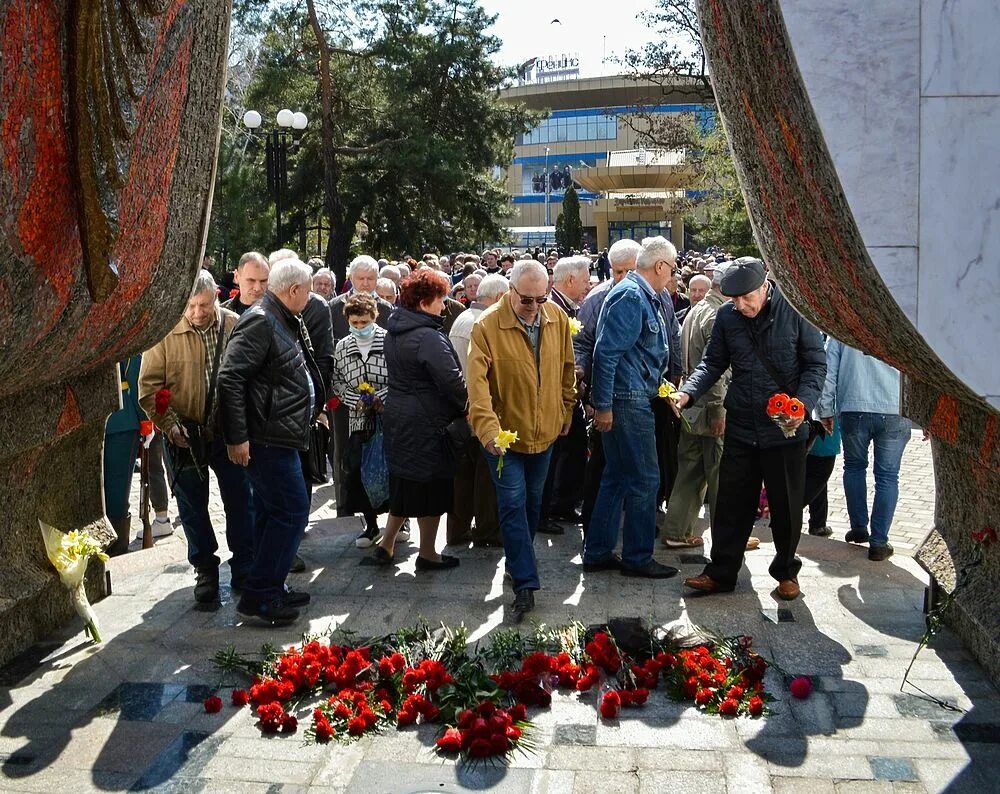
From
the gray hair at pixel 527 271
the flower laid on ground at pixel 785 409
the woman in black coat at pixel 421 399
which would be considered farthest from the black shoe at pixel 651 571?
the gray hair at pixel 527 271

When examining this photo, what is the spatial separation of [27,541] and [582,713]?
2803 millimetres

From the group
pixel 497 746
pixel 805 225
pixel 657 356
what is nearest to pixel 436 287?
pixel 657 356

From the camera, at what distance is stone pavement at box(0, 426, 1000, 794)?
391cm

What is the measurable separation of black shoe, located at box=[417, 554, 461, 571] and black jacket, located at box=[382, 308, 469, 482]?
608 mm

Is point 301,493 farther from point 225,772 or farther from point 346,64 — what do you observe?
point 346,64

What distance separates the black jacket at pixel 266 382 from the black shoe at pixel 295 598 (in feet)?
2.79

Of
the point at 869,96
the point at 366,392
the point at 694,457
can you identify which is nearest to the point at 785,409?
the point at 694,457

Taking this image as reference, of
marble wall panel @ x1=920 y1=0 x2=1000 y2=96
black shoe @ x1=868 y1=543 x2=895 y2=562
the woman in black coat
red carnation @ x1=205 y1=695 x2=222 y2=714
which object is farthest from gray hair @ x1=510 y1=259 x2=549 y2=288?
black shoe @ x1=868 y1=543 x2=895 y2=562

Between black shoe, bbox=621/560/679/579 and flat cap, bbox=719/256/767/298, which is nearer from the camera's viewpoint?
flat cap, bbox=719/256/767/298

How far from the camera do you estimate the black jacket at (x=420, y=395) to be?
602 cm

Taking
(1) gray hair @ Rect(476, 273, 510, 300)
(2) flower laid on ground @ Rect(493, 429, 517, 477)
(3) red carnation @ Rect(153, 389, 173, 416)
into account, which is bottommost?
(2) flower laid on ground @ Rect(493, 429, 517, 477)

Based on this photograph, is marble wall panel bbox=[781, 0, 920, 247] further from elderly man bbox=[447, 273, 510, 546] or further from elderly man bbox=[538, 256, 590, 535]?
elderly man bbox=[538, 256, 590, 535]

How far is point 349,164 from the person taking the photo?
30.3 metres

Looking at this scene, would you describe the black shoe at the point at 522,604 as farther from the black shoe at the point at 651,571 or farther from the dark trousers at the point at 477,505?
the dark trousers at the point at 477,505
